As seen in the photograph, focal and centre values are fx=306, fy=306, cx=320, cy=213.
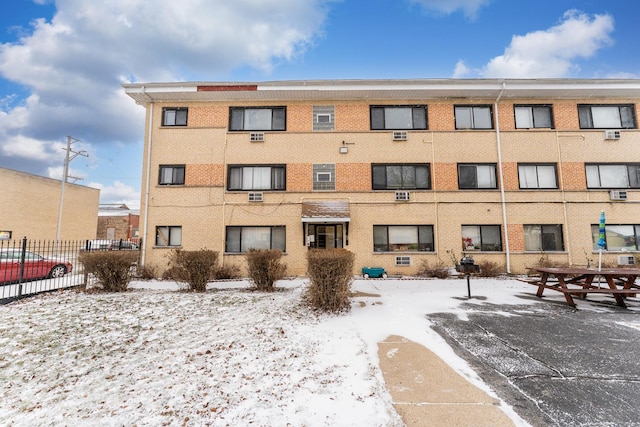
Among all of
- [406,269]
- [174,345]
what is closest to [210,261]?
[174,345]

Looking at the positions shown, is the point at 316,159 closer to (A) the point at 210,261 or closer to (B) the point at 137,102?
(A) the point at 210,261

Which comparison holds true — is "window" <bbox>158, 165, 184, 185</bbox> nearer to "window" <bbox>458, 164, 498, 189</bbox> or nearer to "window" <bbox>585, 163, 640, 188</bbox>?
"window" <bbox>458, 164, 498, 189</bbox>

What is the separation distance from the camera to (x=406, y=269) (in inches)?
564

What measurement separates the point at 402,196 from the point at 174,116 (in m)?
12.0

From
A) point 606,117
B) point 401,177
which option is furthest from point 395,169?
point 606,117

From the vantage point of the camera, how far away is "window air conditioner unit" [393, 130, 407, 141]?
1504 centimetres

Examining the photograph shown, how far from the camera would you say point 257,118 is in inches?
609

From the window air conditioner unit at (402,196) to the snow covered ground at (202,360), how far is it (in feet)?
23.0

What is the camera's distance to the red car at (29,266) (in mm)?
11677

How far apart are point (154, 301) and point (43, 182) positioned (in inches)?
1108

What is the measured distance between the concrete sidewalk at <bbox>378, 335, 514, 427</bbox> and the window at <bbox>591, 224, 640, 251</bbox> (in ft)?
49.5

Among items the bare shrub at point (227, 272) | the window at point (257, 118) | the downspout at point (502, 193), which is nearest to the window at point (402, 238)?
the downspout at point (502, 193)

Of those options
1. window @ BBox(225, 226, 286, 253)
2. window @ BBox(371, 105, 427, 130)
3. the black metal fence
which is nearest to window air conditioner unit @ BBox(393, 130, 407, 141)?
window @ BBox(371, 105, 427, 130)

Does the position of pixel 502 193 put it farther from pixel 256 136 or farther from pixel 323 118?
pixel 256 136
